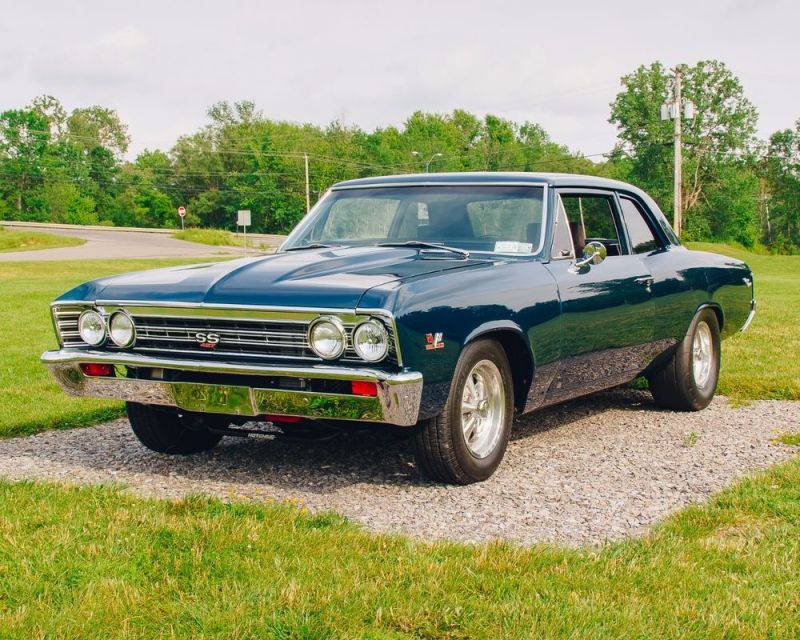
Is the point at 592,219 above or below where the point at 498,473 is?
above

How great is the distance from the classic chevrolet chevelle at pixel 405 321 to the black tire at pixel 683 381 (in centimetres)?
20

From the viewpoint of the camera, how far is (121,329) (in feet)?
17.6

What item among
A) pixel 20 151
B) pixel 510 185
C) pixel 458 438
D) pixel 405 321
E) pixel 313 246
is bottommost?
pixel 458 438

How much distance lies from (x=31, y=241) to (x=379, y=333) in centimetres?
5055

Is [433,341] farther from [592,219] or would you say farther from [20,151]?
[20,151]

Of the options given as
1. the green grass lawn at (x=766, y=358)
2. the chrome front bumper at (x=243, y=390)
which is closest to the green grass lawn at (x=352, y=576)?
the chrome front bumper at (x=243, y=390)

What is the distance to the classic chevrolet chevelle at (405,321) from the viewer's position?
15.6 feet

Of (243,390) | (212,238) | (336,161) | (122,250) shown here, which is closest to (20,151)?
(336,161)

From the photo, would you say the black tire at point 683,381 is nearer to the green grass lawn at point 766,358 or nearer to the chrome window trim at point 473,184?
the green grass lawn at point 766,358

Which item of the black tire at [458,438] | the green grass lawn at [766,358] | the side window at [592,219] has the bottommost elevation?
the green grass lawn at [766,358]

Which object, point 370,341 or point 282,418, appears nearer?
point 370,341

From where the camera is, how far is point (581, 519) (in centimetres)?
471

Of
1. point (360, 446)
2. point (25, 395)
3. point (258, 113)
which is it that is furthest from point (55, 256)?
point (258, 113)

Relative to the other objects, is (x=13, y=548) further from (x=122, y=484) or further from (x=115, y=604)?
(x=122, y=484)
